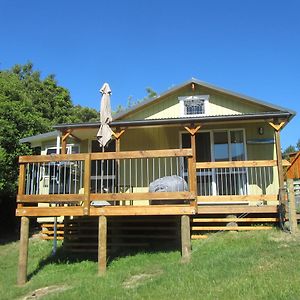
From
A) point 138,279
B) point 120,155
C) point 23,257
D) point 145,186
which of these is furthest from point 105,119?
point 138,279

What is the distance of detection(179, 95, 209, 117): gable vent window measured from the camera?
14.6 metres

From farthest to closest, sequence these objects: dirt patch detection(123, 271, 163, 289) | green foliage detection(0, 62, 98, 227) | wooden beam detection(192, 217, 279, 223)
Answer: green foliage detection(0, 62, 98, 227)
wooden beam detection(192, 217, 279, 223)
dirt patch detection(123, 271, 163, 289)

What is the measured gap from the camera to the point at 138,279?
802cm

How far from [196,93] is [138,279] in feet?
27.5

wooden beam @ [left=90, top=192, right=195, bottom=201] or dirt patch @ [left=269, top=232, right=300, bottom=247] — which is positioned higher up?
wooden beam @ [left=90, top=192, right=195, bottom=201]

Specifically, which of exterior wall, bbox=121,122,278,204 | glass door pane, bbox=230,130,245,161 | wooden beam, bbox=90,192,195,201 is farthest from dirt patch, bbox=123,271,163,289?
glass door pane, bbox=230,130,245,161

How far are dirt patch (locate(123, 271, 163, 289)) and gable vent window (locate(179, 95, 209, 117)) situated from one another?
7465 millimetres

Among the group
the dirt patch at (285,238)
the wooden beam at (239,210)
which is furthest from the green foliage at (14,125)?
the dirt patch at (285,238)

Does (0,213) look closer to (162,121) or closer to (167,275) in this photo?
(162,121)

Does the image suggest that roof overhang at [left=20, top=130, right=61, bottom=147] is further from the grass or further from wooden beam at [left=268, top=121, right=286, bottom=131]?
wooden beam at [left=268, top=121, right=286, bottom=131]

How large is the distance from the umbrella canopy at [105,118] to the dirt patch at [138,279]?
4.07 m

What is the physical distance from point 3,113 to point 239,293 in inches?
603

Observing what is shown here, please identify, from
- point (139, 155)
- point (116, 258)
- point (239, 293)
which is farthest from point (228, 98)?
point (239, 293)

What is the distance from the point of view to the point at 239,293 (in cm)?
597
